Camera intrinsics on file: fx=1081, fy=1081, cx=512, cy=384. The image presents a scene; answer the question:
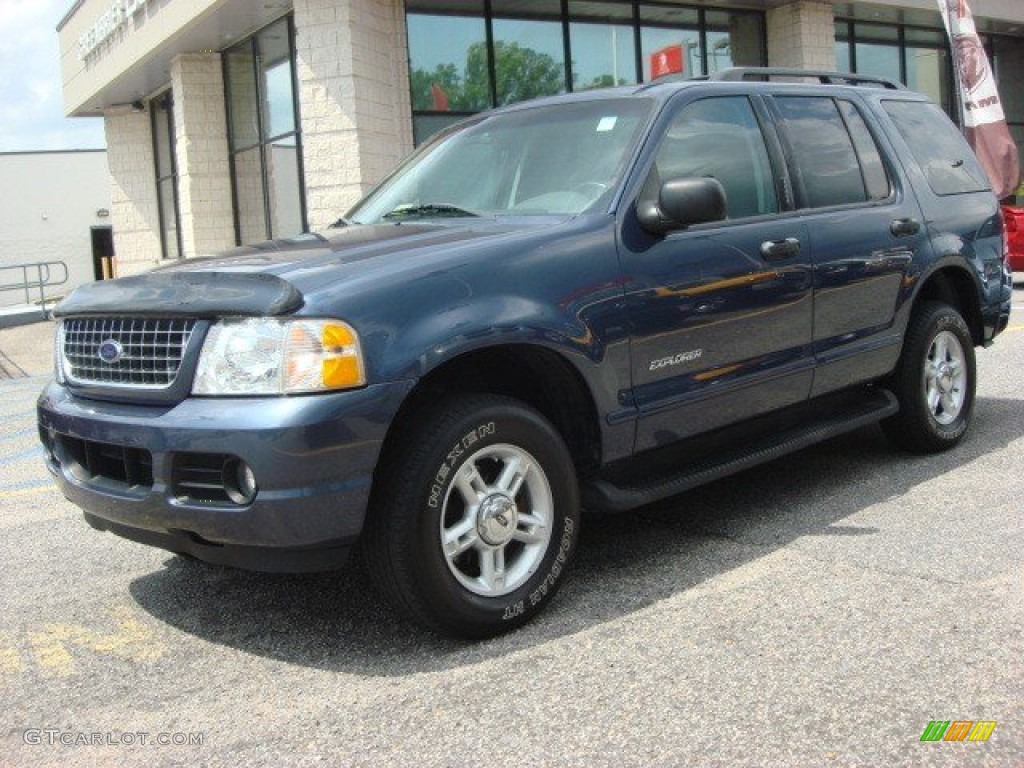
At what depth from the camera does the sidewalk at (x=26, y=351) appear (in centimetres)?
1388

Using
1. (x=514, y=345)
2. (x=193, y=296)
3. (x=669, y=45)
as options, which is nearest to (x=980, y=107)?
(x=669, y=45)

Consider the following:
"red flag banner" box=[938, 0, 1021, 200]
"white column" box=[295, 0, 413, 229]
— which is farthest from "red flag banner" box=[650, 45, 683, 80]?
"white column" box=[295, 0, 413, 229]

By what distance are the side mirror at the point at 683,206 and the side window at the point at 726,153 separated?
270 millimetres

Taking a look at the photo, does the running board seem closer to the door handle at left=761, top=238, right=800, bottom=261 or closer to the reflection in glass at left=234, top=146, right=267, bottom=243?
A: the door handle at left=761, top=238, right=800, bottom=261

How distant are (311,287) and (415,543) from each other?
83 centimetres

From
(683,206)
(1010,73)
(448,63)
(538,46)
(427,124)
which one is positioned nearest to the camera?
(683,206)


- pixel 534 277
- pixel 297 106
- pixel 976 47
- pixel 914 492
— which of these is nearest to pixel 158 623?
pixel 534 277

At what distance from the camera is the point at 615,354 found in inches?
150

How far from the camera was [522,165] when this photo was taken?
4430 millimetres

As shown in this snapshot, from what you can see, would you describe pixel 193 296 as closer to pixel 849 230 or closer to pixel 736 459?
pixel 736 459

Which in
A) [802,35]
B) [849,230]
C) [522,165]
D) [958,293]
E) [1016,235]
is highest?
[802,35]

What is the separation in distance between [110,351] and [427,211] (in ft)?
4.90

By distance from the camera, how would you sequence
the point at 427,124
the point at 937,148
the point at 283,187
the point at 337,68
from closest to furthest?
the point at 937,148, the point at 337,68, the point at 427,124, the point at 283,187

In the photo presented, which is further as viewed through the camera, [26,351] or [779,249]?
[26,351]
